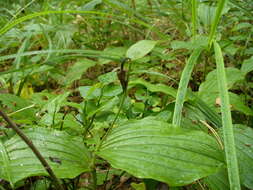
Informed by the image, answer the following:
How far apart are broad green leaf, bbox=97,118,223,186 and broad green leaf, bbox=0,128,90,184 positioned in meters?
0.05

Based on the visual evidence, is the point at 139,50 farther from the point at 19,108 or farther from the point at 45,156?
the point at 45,156

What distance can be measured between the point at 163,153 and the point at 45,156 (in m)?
0.24

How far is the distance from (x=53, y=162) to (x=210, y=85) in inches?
22.8

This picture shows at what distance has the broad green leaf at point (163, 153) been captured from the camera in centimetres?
49

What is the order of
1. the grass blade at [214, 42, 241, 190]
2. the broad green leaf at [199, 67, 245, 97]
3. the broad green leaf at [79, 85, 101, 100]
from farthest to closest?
1. the broad green leaf at [199, 67, 245, 97]
2. the broad green leaf at [79, 85, 101, 100]
3. the grass blade at [214, 42, 241, 190]

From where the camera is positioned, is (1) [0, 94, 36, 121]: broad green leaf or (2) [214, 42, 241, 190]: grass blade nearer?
(2) [214, 42, 241, 190]: grass blade

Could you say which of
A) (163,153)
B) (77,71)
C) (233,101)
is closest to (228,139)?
(163,153)

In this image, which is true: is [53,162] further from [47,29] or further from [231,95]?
[47,29]

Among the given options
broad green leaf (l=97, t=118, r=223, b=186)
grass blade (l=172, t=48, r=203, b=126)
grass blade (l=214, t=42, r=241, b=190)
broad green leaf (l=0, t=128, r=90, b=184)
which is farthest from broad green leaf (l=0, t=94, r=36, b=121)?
grass blade (l=214, t=42, r=241, b=190)

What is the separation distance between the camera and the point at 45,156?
558 mm

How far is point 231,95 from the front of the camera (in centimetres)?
85

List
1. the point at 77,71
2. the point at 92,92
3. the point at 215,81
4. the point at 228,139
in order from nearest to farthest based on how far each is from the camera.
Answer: the point at 228,139, the point at 92,92, the point at 215,81, the point at 77,71

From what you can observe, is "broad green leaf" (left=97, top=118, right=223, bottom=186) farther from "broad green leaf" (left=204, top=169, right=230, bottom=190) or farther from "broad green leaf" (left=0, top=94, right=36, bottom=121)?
"broad green leaf" (left=0, top=94, right=36, bottom=121)

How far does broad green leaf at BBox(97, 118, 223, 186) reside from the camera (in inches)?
19.3
